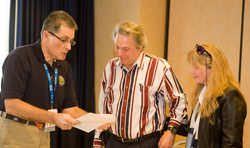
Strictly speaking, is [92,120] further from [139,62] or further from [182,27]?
[182,27]

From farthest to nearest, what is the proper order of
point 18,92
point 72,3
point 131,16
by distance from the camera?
point 72,3 → point 131,16 → point 18,92

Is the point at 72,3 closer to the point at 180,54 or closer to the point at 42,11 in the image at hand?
the point at 42,11

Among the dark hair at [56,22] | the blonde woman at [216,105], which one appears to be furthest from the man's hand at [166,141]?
the dark hair at [56,22]

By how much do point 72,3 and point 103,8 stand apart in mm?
433

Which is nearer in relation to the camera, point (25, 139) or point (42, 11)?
point (25, 139)

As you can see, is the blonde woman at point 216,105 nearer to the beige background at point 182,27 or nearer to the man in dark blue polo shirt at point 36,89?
the man in dark blue polo shirt at point 36,89

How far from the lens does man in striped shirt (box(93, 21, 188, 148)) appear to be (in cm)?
226

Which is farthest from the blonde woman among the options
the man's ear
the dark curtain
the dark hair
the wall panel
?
the dark curtain

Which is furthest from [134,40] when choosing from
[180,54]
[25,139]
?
[180,54]

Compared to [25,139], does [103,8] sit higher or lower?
higher

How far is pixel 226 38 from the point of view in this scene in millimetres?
3322

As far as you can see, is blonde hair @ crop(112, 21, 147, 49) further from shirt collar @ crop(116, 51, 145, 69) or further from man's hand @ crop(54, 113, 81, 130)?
man's hand @ crop(54, 113, 81, 130)

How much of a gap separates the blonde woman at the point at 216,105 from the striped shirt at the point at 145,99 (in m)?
0.34

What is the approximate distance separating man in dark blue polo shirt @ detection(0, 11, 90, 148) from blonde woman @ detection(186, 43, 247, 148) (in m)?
0.88
